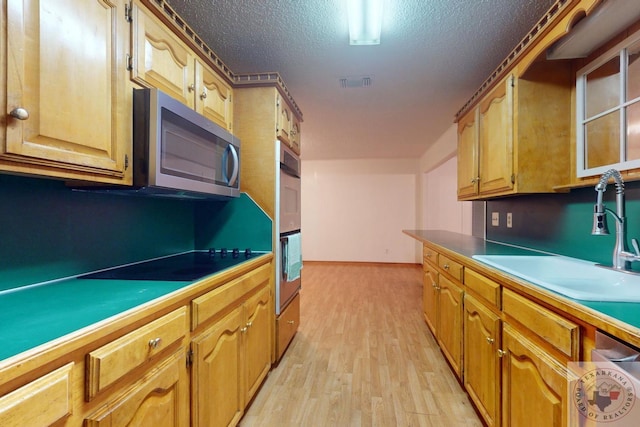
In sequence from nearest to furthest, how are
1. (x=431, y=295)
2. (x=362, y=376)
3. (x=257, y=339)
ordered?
(x=257, y=339), (x=362, y=376), (x=431, y=295)

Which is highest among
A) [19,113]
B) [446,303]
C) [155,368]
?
[19,113]

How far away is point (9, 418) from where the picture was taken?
1.57ft

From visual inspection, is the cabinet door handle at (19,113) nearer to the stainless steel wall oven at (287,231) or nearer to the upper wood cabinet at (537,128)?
the stainless steel wall oven at (287,231)

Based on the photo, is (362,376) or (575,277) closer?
(575,277)

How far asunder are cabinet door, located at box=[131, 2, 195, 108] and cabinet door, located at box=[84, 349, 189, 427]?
1.07 m

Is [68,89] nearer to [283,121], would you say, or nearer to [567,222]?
[283,121]

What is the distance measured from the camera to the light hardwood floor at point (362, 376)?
155 centimetres

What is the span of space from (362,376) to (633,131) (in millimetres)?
1986

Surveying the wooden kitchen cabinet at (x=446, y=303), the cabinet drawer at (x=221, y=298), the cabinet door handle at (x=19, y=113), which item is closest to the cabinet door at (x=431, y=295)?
the wooden kitchen cabinet at (x=446, y=303)

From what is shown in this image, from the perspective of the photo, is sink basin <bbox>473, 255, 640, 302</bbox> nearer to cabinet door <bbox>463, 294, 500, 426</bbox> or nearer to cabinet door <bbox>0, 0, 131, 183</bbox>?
cabinet door <bbox>463, 294, 500, 426</bbox>

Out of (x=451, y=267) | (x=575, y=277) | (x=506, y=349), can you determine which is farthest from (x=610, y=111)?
(x=506, y=349)

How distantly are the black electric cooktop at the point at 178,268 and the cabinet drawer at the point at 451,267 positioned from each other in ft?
4.28

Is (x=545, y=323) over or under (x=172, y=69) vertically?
under

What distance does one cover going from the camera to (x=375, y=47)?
6.07 feet
